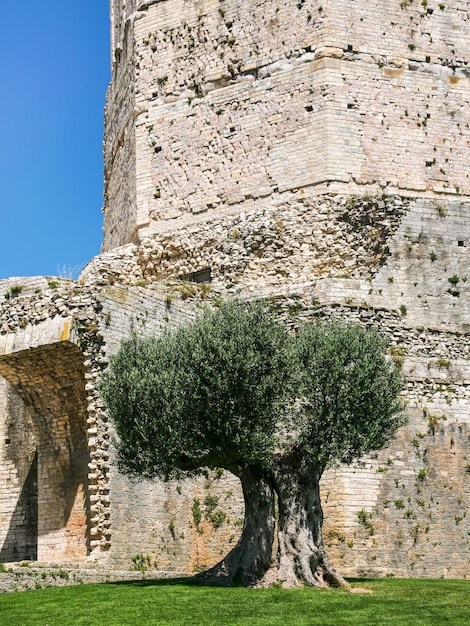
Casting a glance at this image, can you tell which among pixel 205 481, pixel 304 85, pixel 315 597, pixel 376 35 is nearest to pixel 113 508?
pixel 205 481

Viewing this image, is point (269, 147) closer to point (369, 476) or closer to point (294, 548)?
point (369, 476)

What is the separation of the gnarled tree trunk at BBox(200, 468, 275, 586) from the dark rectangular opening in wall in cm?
954

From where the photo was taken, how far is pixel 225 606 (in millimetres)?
13234

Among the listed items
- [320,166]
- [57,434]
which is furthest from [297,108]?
[57,434]

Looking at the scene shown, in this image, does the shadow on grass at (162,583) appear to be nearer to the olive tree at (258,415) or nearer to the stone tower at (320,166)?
the olive tree at (258,415)

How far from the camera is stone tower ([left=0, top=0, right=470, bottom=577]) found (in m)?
19.5

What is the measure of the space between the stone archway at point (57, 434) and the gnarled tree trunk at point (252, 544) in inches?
148

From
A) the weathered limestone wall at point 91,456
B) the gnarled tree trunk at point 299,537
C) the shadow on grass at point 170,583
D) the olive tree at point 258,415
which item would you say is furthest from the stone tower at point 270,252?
the gnarled tree trunk at point 299,537

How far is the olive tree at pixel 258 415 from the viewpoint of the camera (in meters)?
15.9

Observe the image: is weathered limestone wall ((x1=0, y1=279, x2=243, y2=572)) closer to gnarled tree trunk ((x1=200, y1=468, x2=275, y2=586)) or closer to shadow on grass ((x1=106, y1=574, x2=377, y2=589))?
shadow on grass ((x1=106, y1=574, x2=377, y2=589))

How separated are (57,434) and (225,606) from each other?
7688 mm

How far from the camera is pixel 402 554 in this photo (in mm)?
20250

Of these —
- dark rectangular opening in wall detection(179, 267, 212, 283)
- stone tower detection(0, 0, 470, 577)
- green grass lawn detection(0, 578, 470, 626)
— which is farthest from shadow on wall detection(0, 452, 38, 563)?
green grass lawn detection(0, 578, 470, 626)

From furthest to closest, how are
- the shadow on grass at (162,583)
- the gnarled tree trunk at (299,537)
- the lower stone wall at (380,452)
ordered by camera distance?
1. the lower stone wall at (380,452)
2. the shadow on grass at (162,583)
3. the gnarled tree trunk at (299,537)
